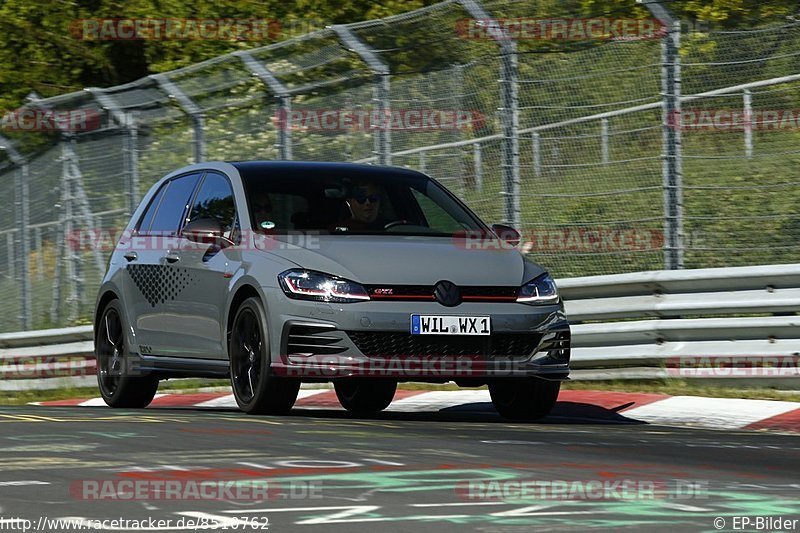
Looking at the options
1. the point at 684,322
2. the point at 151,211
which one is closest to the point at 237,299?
the point at 151,211

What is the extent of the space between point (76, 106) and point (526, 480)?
40.5 feet

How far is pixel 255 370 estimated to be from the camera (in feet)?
33.6

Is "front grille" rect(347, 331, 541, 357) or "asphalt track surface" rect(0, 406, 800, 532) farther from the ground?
"front grille" rect(347, 331, 541, 357)

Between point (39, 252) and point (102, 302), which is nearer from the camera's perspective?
point (102, 302)

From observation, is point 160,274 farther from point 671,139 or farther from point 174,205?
point 671,139

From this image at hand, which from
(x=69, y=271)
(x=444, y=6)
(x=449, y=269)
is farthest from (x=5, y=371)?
(x=449, y=269)

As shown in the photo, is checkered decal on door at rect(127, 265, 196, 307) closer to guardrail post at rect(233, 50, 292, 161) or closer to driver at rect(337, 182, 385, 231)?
driver at rect(337, 182, 385, 231)

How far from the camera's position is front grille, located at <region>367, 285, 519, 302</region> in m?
9.89

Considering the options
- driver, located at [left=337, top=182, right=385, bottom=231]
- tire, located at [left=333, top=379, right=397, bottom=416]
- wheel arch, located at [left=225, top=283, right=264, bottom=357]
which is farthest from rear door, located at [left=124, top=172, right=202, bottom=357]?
tire, located at [left=333, top=379, right=397, bottom=416]

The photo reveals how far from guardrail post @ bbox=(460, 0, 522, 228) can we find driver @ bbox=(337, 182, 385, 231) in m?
2.64

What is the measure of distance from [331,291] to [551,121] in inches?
162

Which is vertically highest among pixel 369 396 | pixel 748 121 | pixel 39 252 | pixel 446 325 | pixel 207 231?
pixel 748 121

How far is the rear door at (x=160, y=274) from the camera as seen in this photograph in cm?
1134

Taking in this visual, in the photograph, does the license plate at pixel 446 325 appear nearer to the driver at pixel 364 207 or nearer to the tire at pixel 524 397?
the tire at pixel 524 397
